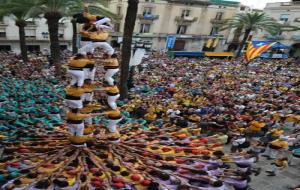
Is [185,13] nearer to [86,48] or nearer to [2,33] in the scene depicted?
[2,33]

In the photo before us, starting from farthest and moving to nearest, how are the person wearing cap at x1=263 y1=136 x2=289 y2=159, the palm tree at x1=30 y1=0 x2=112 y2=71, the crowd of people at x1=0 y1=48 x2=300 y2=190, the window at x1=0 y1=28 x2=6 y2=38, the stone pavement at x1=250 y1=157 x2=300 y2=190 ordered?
1. the window at x1=0 y1=28 x2=6 y2=38
2. the palm tree at x1=30 y1=0 x2=112 y2=71
3. the person wearing cap at x1=263 y1=136 x2=289 y2=159
4. the stone pavement at x1=250 y1=157 x2=300 y2=190
5. the crowd of people at x1=0 y1=48 x2=300 y2=190

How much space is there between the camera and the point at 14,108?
12.4 metres

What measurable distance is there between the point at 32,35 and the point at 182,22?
22.1 metres

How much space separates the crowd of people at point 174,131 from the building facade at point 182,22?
2313 centimetres

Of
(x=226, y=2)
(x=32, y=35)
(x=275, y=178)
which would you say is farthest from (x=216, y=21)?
(x=275, y=178)

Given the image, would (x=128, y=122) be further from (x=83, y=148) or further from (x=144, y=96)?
(x=144, y=96)

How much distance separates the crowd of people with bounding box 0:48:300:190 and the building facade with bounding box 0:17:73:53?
14996mm

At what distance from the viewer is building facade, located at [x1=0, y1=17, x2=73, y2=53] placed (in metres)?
33.6

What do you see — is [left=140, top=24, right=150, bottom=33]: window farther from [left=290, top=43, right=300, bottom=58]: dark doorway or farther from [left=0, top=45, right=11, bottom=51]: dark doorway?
[left=290, top=43, right=300, bottom=58]: dark doorway

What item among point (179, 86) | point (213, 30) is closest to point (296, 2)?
point (213, 30)

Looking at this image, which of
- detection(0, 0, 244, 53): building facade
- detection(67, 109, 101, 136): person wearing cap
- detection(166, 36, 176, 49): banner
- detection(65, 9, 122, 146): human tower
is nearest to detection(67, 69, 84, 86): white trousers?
detection(65, 9, 122, 146): human tower

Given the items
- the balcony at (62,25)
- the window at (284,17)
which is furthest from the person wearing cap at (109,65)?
the window at (284,17)

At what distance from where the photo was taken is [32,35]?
35.3 m

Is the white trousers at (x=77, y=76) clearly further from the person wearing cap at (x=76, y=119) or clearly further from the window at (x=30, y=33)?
the window at (x=30, y=33)
